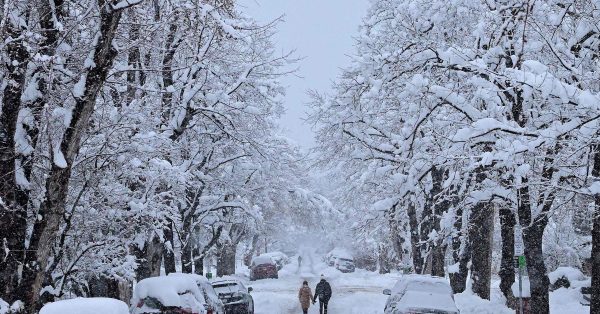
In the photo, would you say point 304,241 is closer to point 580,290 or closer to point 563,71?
point 580,290

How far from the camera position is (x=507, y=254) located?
1820cm

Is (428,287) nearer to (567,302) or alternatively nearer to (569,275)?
(567,302)

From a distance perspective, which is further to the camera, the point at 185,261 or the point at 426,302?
the point at 185,261

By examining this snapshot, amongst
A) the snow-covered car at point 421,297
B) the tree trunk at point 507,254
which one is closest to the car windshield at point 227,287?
the snow-covered car at point 421,297

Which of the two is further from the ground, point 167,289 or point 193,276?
point 193,276

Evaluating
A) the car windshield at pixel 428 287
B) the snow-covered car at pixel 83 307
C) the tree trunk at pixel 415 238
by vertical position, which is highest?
the tree trunk at pixel 415 238

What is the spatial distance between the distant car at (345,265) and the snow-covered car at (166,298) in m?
45.0

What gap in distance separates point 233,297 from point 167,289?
21.2 ft

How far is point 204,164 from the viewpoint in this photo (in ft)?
77.2

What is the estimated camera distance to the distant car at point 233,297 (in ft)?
66.5

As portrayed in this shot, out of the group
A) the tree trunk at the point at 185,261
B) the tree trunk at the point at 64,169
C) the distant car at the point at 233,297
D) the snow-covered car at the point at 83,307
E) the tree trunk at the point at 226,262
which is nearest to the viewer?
the snow-covered car at the point at 83,307

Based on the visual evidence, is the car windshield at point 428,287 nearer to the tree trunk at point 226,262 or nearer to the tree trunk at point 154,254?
the tree trunk at point 154,254

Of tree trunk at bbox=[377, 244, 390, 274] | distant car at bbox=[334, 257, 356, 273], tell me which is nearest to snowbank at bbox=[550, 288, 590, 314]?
tree trunk at bbox=[377, 244, 390, 274]

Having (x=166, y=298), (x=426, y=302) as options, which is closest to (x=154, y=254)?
(x=166, y=298)
